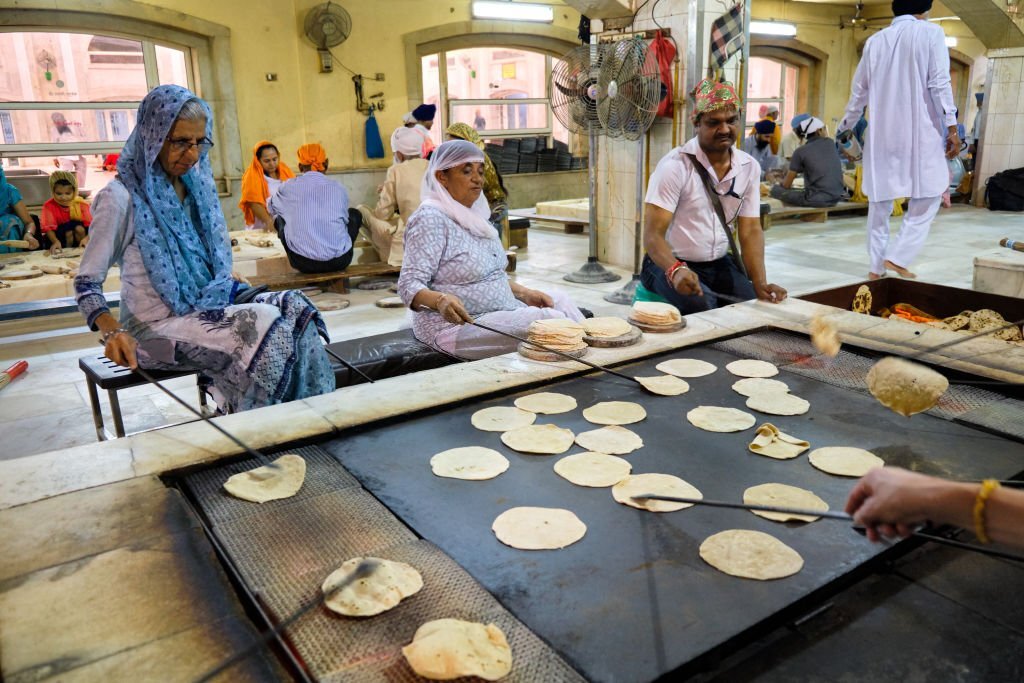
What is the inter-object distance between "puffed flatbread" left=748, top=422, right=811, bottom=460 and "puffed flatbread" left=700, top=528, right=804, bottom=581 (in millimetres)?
406

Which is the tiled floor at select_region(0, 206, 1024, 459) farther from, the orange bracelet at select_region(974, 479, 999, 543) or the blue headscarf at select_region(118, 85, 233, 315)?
the orange bracelet at select_region(974, 479, 999, 543)

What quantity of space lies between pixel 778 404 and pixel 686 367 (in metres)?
0.42

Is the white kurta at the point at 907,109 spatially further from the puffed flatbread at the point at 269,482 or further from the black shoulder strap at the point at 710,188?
the puffed flatbread at the point at 269,482

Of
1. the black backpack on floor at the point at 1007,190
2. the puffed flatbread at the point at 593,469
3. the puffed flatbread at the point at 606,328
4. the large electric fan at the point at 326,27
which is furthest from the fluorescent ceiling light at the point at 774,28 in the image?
the puffed flatbread at the point at 593,469

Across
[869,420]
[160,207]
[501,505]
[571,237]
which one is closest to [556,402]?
[501,505]

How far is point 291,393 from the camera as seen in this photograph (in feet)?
9.77

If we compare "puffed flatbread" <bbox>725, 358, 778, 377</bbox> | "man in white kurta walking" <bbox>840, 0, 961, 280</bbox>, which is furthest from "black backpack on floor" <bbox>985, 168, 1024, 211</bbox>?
"puffed flatbread" <bbox>725, 358, 778, 377</bbox>

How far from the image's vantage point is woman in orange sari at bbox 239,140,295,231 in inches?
271

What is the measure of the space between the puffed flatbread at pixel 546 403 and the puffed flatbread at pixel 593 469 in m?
0.30

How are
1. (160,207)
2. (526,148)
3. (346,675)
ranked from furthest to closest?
1. (526,148)
2. (160,207)
3. (346,675)

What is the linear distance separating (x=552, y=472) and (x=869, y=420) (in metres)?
0.94

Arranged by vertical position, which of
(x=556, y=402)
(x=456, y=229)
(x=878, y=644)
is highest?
(x=456, y=229)

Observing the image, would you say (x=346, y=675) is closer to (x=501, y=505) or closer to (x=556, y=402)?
(x=501, y=505)

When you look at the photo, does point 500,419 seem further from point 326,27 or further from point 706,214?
point 326,27
